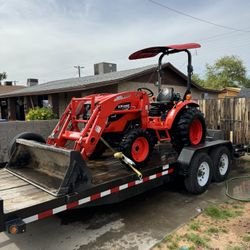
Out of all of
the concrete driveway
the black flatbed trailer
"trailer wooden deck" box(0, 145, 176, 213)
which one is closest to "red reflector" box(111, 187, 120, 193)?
the black flatbed trailer

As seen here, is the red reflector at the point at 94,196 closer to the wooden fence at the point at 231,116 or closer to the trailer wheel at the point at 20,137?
the trailer wheel at the point at 20,137

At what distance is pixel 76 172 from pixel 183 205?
2242 millimetres

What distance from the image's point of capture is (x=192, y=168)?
447 cm

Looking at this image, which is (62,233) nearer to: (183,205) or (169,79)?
(183,205)

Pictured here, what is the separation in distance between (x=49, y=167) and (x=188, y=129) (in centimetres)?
273

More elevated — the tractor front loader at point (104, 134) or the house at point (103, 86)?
the house at point (103, 86)

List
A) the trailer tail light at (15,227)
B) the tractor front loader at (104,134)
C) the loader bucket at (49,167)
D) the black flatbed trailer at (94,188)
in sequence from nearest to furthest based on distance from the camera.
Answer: the trailer tail light at (15,227), the black flatbed trailer at (94,188), the loader bucket at (49,167), the tractor front loader at (104,134)

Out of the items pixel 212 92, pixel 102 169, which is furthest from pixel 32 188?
pixel 212 92

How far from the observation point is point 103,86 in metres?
11.4

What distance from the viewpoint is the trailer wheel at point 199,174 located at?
4.48 meters

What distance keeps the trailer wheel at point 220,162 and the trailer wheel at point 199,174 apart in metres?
0.33

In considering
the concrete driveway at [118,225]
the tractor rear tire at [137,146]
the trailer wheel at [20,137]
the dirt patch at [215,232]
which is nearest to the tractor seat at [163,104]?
the tractor rear tire at [137,146]

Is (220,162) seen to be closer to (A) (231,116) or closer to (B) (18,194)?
(A) (231,116)

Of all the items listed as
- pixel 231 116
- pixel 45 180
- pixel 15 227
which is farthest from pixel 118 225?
pixel 231 116
